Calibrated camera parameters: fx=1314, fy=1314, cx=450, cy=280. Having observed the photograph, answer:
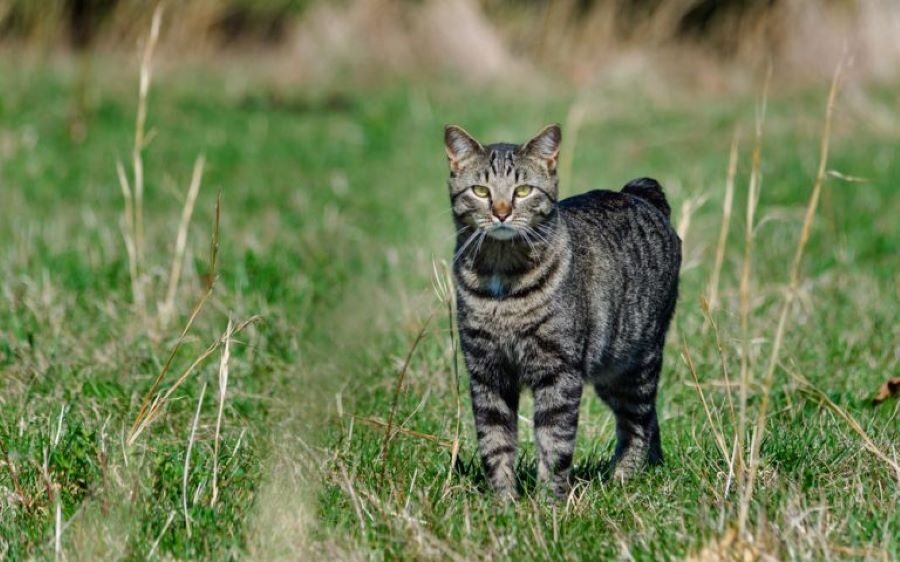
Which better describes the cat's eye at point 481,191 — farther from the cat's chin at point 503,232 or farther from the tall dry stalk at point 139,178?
the tall dry stalk at point 139,178

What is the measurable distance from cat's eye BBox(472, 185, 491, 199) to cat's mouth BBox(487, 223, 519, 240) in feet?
0.44

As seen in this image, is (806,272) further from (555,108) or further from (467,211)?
(555,108)

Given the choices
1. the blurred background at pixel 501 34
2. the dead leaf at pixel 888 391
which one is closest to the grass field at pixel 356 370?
the dead leaf at pixel 888 391

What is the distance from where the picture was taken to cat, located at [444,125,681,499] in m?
3.79

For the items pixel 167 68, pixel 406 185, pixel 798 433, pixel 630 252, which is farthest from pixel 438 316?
pixel 167 68

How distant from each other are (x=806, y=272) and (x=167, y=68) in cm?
892

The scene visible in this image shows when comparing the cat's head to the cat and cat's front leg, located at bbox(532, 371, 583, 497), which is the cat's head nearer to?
the cat

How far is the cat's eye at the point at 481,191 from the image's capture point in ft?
12.8

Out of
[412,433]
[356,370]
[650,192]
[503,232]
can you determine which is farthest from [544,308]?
[356,370]

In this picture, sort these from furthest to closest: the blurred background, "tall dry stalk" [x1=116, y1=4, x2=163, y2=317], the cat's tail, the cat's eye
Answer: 1. the blurred background
2. "tall dry stalk" [x1=116, y1=4, x2=163, y2=317]
3. the cat's tail
4. the cat's eye

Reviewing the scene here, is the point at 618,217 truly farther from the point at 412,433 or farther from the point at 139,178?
the point at 139,178

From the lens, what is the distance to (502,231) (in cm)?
381

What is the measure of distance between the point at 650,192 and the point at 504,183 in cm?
93

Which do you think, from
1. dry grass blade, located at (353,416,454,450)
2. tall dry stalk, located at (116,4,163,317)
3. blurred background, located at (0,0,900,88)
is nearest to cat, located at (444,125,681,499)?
dry grass blade, located at (353,416,454,450)
